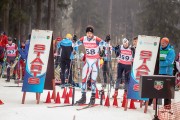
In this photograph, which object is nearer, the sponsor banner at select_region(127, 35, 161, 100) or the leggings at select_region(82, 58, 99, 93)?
the sponsor banner at select_region(127, 35, 161, 100)

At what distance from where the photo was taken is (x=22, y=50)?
1861 centimetres

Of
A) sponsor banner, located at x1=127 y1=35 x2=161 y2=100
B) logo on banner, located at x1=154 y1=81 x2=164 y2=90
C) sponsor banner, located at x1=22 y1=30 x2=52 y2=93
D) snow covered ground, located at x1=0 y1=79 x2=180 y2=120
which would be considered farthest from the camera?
sponsor banner, located at x1=22 y1=30 x2=52 y2=93

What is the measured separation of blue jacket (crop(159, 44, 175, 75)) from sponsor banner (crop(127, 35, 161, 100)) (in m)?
0.58

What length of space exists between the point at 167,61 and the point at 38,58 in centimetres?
399

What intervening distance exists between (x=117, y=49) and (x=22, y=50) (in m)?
6.47

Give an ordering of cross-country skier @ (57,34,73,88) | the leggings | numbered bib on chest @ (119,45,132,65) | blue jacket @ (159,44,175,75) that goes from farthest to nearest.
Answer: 1. cross-country skier @ (57,34,73,88)
2. numbered bib on chest @ (119,45,132,65)
3. the leggings
4. blue jacket @ (159,44,175,75)

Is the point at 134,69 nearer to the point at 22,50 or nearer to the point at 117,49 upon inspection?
the point at 117,49

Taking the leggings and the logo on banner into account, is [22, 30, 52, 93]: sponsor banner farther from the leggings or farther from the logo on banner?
the logo on banner

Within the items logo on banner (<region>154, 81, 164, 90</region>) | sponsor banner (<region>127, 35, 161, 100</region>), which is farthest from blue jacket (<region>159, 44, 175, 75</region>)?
logo on banner (<region>154, 81, 164, 90</region>)

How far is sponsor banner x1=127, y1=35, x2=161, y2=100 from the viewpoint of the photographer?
1078 centimetres

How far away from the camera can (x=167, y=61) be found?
36.7 feet

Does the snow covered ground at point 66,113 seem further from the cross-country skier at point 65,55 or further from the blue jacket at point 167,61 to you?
the cross-country skier at point 65,55

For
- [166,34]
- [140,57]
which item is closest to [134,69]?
[140,57]

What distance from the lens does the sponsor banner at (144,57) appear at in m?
10.8
